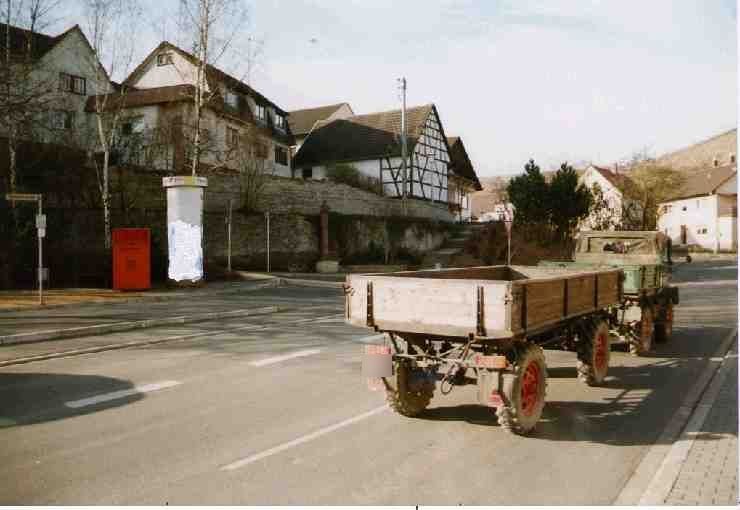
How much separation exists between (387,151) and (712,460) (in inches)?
1599

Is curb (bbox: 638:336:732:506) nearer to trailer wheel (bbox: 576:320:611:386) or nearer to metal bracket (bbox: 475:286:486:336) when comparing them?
trailer wheel (bbox: 576:320:611:386)

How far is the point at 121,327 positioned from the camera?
12789mm

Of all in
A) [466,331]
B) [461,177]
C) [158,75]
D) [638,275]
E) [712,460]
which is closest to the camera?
[712,460]

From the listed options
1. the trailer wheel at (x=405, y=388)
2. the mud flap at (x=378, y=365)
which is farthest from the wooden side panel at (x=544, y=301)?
the mud flap at (x=378, y=365)

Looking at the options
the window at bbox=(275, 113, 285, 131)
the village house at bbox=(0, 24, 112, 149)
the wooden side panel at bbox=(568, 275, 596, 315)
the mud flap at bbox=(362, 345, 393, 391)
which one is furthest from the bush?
the mud flap at bbox=(362, 345, 393, 391)

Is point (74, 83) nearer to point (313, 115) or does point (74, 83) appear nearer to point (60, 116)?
point (60, 116)

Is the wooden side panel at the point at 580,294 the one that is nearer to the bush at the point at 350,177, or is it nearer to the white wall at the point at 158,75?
the bush at the point at 350,177

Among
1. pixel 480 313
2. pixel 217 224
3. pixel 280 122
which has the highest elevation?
pixel 280 122

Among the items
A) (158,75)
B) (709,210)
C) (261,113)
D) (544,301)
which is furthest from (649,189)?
(544,301)

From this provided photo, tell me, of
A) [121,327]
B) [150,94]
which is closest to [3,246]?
[121,327]

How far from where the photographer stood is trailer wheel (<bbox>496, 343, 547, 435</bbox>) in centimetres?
561

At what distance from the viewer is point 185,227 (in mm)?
20703

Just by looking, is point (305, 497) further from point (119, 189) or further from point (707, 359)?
point (119, 189)

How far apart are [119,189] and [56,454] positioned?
19544 mm
